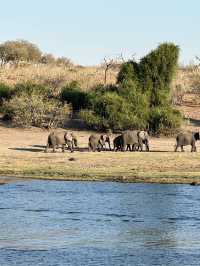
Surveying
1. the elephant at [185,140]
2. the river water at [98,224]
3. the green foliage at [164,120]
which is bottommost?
the river water at [98,224]

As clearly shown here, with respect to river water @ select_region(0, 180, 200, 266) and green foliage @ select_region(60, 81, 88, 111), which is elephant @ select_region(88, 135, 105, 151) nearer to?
river water @ select_region(0, 180, 200, 266)

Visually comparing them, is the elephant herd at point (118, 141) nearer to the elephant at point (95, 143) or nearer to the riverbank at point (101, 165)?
the elephant at point (95, 143)

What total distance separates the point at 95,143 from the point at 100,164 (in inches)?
169

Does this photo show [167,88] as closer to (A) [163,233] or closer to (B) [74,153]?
(B) [74,153]

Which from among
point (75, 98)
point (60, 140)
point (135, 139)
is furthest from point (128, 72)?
point (60, 140)

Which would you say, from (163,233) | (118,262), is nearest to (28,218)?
(163,233)

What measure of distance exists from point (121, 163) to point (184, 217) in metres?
10.6

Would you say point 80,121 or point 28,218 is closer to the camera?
point 28,218

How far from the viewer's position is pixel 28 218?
21.8 metres

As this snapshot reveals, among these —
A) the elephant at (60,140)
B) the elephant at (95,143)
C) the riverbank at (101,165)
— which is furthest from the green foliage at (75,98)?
the elephant at (60,140)

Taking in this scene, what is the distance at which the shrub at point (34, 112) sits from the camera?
42.4 metres

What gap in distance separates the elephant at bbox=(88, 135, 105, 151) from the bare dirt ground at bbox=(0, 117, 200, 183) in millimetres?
313

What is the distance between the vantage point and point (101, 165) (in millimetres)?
32062

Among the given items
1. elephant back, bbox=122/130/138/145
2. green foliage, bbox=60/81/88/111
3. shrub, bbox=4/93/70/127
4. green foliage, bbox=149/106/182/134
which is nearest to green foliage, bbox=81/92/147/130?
green foliage, bbox=149/106/182/134
